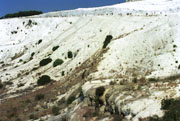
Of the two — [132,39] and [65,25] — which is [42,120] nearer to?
[132,39]

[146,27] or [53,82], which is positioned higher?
[146,27]

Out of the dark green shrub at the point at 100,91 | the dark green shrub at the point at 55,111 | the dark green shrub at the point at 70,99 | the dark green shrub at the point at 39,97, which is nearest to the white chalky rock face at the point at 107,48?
the dark green shrub at the point at 100,91

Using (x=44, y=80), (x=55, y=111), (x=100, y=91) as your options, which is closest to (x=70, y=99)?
(x=55, y=111)

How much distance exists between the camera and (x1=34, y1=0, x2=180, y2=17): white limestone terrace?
39.3 meters

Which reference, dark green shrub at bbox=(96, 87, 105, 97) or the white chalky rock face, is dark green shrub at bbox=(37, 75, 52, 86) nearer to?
the white chalky rock face

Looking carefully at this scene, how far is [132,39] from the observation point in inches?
1172

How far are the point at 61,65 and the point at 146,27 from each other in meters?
15.3

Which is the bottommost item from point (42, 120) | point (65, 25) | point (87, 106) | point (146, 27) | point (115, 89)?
point (42, 120)

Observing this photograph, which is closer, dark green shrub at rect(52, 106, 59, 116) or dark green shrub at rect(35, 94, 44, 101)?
dark green shrub at rect(52, 106, 59, 116)

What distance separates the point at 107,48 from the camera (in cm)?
3006

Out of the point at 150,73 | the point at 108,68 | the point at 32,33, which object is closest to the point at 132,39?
the point at 108,68

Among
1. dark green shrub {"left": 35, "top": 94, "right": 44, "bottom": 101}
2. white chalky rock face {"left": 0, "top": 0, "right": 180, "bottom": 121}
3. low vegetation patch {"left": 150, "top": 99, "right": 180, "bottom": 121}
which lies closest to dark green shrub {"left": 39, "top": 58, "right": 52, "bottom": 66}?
white chalky rock face {"left": 0, "top": 0, "right": 180, "bottom": 121}

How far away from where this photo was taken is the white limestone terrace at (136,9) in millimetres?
39344

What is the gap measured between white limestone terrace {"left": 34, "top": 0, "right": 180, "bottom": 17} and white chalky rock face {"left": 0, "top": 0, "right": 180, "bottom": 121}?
161 millimetres
